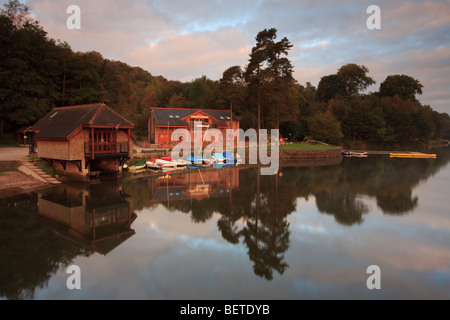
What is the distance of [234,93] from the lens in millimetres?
44062

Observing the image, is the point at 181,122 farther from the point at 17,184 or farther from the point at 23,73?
the point at 17,184

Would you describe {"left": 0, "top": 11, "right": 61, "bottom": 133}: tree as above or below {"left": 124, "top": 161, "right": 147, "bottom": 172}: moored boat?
above

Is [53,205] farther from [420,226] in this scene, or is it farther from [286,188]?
[420,226]

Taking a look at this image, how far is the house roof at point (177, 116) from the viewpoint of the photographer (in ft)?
132

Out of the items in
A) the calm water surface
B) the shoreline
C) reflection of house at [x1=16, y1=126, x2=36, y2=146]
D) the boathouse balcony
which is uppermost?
reflection of house at [x1=16, y1=126, x2=36, y2=146]

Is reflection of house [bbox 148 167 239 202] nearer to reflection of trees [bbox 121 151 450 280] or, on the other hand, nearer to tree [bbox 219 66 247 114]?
reflection of trees [bbox 121 151 450 280]

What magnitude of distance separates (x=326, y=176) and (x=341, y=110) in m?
43.4

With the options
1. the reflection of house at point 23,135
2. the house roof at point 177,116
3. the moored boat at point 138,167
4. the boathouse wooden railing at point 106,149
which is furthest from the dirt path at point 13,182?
the house roof at point 177,116

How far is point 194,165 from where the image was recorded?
29.6m

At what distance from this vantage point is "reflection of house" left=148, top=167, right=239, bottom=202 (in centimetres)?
1698

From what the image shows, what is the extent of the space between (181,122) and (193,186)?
23394 mm

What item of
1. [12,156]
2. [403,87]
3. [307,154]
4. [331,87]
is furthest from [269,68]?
[403,87]

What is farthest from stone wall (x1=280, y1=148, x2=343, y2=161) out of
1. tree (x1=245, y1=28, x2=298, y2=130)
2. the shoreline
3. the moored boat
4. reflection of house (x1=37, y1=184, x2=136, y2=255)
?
the shoreline
